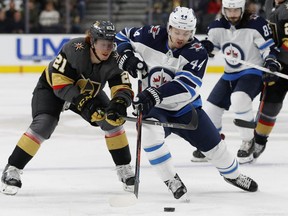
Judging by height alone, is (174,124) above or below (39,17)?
above

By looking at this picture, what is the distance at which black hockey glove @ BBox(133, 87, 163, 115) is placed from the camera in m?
3.72

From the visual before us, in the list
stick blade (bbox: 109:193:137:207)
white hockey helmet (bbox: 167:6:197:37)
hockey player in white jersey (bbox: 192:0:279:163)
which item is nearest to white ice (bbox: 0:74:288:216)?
stick blade (bbox: 109:193:137:207)

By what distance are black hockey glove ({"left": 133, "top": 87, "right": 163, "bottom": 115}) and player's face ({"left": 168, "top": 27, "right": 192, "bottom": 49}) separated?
254mm

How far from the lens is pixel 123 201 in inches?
145

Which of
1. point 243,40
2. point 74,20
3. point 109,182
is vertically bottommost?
point 74,20

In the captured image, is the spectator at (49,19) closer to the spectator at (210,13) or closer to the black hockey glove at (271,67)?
the spectator at (210,13)

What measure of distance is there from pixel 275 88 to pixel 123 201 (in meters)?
1.71

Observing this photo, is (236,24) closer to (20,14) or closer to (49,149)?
(49,149)

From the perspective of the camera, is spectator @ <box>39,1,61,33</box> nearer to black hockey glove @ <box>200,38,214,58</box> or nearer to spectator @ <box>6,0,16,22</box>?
spectator @ <box>6,0,16,22</box>

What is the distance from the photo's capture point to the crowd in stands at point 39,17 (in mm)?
10742

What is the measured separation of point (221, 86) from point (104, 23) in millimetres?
1349

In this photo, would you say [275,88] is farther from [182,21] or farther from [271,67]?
[182,21]

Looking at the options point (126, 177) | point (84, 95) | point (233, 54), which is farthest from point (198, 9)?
point (84, 95)

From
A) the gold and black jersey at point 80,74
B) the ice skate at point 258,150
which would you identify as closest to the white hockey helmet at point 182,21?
the gold and black jersey at point 80,74
